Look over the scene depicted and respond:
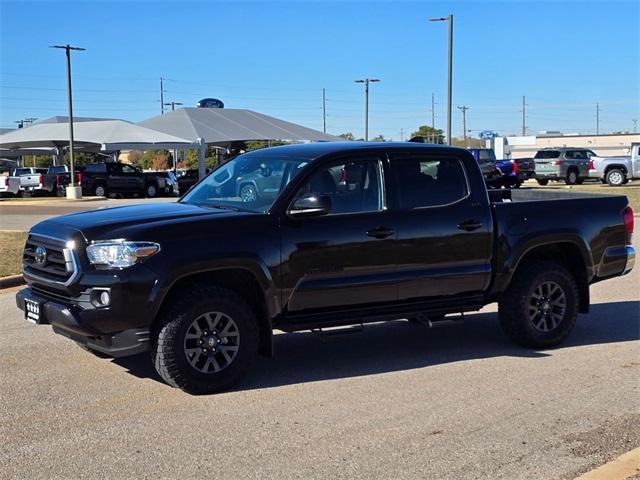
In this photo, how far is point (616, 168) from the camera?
124 feet

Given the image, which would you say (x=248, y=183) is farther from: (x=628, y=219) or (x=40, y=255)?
(x=628, y=219)

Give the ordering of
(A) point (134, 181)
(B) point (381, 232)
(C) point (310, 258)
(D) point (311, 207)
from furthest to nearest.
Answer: (A) point (134, 181) < (B) point (381, 232) < (C) point (310, 258) < (D) point (311, 207)

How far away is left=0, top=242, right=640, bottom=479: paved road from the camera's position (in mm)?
4543

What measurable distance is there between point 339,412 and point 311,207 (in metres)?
1.56

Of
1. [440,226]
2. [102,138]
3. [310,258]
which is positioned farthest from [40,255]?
[102,138]

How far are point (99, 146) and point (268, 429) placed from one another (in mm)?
47276

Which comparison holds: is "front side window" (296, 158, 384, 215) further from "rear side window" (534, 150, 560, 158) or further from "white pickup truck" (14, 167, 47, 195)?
"white pickup truck" (14, 167, 47, 195)

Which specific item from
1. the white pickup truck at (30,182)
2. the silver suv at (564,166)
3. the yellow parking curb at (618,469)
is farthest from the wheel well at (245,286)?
the white pickup truck at (30,182)

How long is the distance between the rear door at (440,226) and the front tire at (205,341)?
1.44 metres

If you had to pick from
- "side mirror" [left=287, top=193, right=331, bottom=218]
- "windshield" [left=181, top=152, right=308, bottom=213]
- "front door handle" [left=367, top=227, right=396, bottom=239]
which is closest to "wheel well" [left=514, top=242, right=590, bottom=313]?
"front door handle" [left=367, top=227, right=396, bottom=239]

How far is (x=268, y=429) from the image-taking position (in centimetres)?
511

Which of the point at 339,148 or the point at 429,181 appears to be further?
the point at 429,181

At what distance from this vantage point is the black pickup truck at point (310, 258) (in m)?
5.60

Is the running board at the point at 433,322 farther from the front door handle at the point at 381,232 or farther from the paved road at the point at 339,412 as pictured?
the front door handle at the point at 381,232
